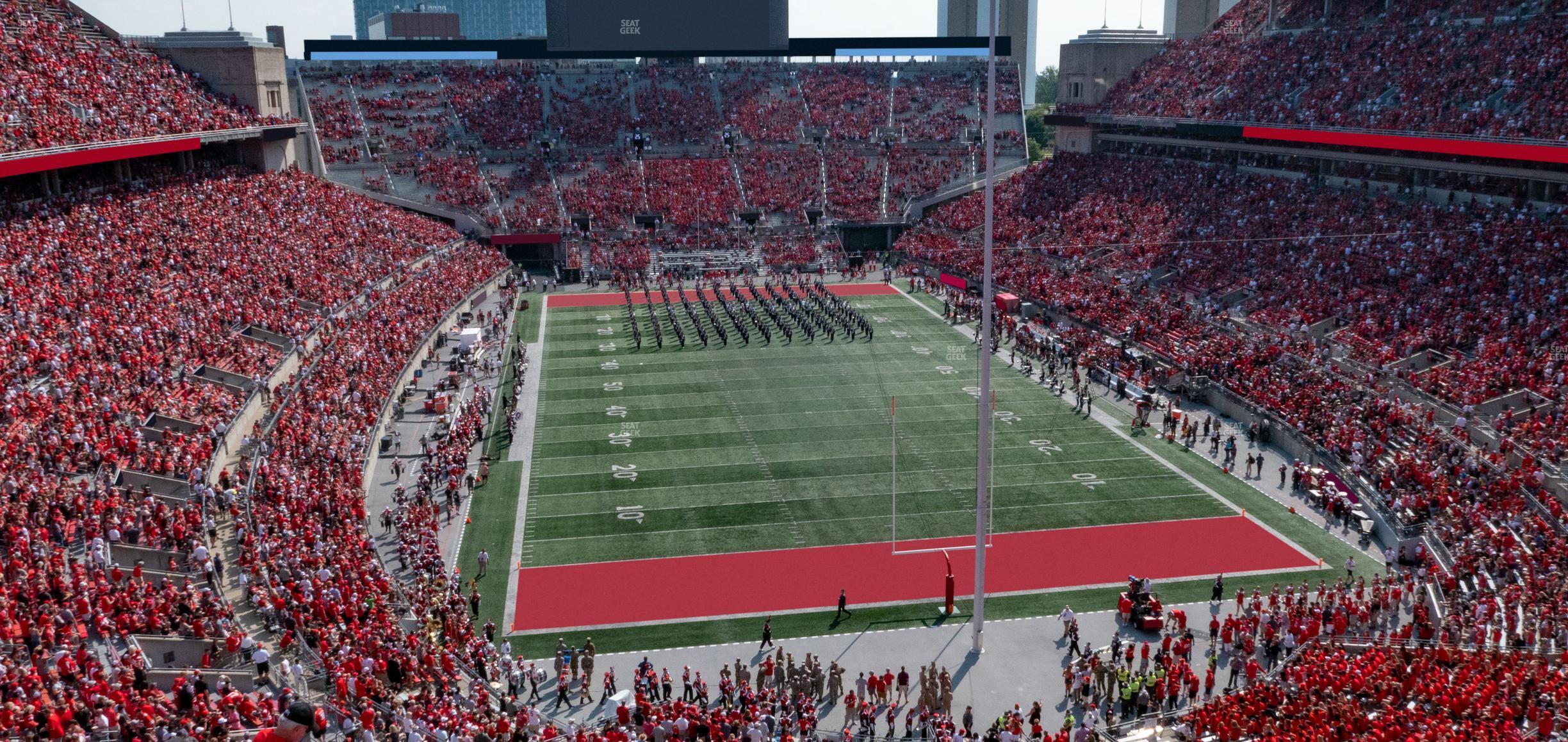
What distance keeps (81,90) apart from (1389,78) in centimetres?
3857

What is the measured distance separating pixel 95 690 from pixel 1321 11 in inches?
1815

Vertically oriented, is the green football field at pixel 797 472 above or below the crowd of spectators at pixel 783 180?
below

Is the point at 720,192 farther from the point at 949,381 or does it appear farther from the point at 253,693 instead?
the point at 253,693

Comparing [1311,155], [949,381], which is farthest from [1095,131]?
[949,381]

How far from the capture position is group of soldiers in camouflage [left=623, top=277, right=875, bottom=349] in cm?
3878

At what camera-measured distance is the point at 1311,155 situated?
133ft

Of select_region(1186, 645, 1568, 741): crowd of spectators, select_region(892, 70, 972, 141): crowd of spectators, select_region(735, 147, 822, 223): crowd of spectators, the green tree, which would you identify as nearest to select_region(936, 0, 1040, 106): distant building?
the green tree

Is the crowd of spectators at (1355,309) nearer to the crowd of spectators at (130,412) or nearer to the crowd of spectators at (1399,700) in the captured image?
the crowd of spectators at (1399,700)

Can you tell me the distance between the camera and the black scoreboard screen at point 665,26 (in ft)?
196

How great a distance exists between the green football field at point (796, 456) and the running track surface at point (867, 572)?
0.53m

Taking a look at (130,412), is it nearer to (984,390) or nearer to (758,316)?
(984,390)

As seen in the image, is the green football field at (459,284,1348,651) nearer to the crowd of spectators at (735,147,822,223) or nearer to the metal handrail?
the metal handrail

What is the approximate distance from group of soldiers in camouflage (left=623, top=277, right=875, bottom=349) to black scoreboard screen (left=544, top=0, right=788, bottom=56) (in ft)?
65.9

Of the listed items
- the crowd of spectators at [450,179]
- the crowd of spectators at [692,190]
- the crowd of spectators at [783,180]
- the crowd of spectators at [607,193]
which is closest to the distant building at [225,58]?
the crowd of spectators at [450,179]
